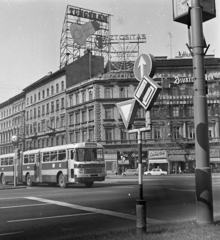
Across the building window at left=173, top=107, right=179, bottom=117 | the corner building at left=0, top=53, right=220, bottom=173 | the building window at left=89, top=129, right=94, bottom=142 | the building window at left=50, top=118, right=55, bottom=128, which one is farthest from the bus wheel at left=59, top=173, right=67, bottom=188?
the building window at left=50, top=118, right=55, bottom=128

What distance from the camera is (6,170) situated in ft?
99.5

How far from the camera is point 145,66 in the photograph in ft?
21.4

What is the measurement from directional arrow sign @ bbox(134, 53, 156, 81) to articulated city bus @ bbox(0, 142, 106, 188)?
1475 centimetres

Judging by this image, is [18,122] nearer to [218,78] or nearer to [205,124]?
[218,78]

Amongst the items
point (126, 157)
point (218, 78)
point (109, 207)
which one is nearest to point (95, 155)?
point (109, 207)

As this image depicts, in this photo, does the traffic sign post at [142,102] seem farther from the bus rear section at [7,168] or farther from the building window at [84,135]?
the building window at [84,135]

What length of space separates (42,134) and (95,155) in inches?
1713

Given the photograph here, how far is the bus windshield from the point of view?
21.2m

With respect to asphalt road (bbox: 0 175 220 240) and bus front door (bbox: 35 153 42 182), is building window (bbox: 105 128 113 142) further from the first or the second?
asphalt road (bbox: 0 175 220 240)

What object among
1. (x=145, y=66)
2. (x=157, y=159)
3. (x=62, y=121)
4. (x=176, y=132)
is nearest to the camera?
(x=145, y=66)

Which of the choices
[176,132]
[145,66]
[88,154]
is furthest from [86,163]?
[176,132]

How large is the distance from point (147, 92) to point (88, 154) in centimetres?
1554

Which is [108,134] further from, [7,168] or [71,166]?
[71,166]

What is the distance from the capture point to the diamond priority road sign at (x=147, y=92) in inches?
240
